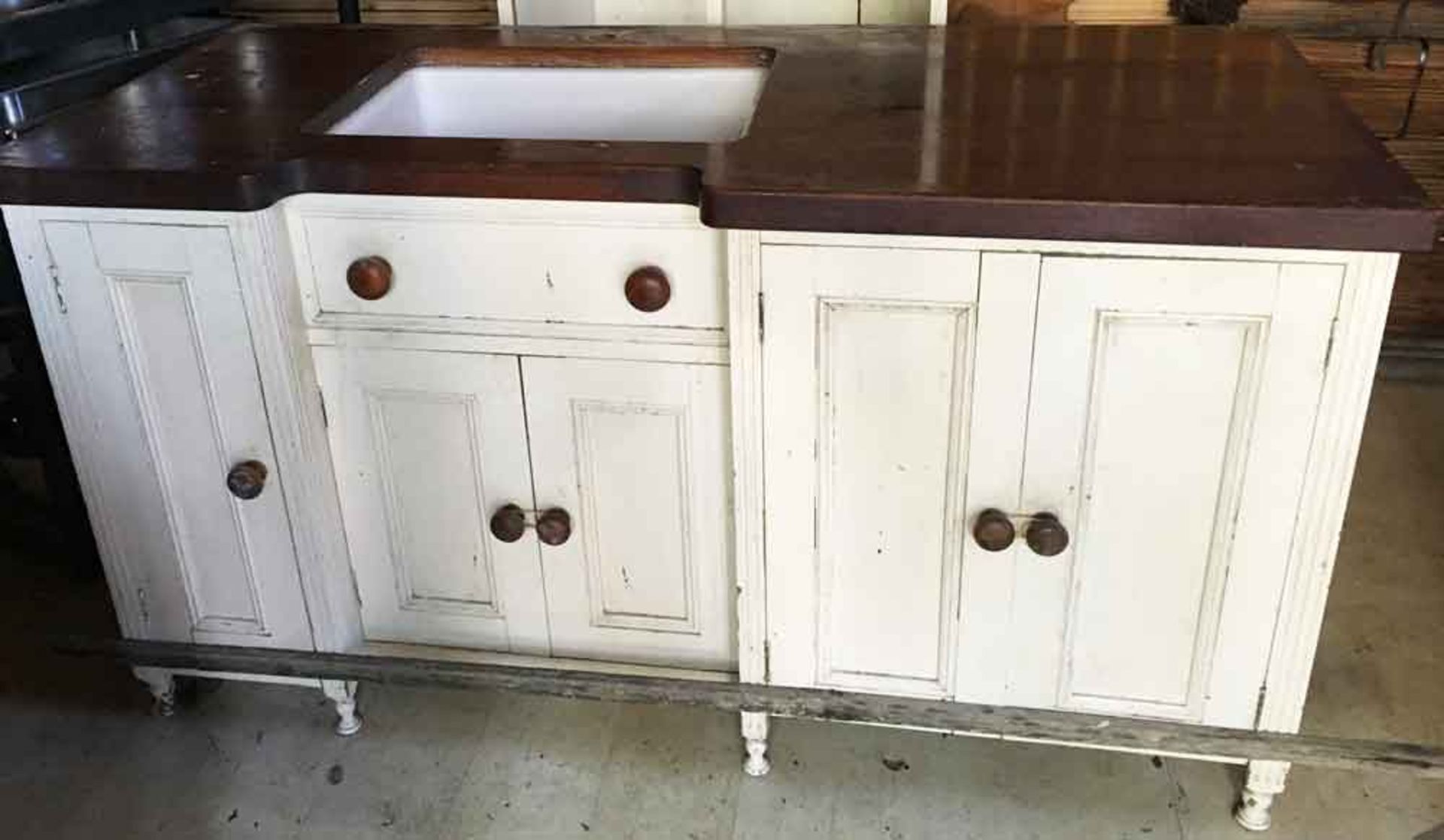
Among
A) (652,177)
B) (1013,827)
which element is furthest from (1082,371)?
(1013,827)

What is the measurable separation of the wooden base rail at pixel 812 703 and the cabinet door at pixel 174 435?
0.16ft

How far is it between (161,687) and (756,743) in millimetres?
795

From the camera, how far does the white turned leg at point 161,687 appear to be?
169 cm

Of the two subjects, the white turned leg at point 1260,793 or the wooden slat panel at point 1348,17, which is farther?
the wooden slat panel at point 1348,17

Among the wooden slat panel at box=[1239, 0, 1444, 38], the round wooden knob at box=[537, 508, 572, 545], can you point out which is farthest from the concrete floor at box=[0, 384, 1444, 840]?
the wooden slat panel at box=[1239, 0, 1444, 38]

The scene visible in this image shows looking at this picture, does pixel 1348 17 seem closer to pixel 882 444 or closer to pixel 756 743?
pixel 882 444

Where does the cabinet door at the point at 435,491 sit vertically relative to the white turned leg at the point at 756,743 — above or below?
above

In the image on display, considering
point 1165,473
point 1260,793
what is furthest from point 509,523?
point 1260,793

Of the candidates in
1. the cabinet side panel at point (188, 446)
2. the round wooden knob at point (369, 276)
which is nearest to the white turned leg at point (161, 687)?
the cabinet side panel at point (188, 446)

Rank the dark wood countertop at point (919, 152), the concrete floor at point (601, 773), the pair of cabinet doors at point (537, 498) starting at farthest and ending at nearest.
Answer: the concrete floor at point (601, 773)
the pair of cabinet doors at point (537, 498)
the dark wood countertop at point (919, 152)

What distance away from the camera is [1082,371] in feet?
4.13

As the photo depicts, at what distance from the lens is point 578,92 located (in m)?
1.74

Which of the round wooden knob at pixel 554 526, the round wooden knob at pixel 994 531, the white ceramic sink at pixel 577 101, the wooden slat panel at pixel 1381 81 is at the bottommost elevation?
the round wooden knob at pixel 554 526

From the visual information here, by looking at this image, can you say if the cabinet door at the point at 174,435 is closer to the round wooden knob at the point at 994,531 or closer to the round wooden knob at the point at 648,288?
the round wooden knob at the point at 648,288
